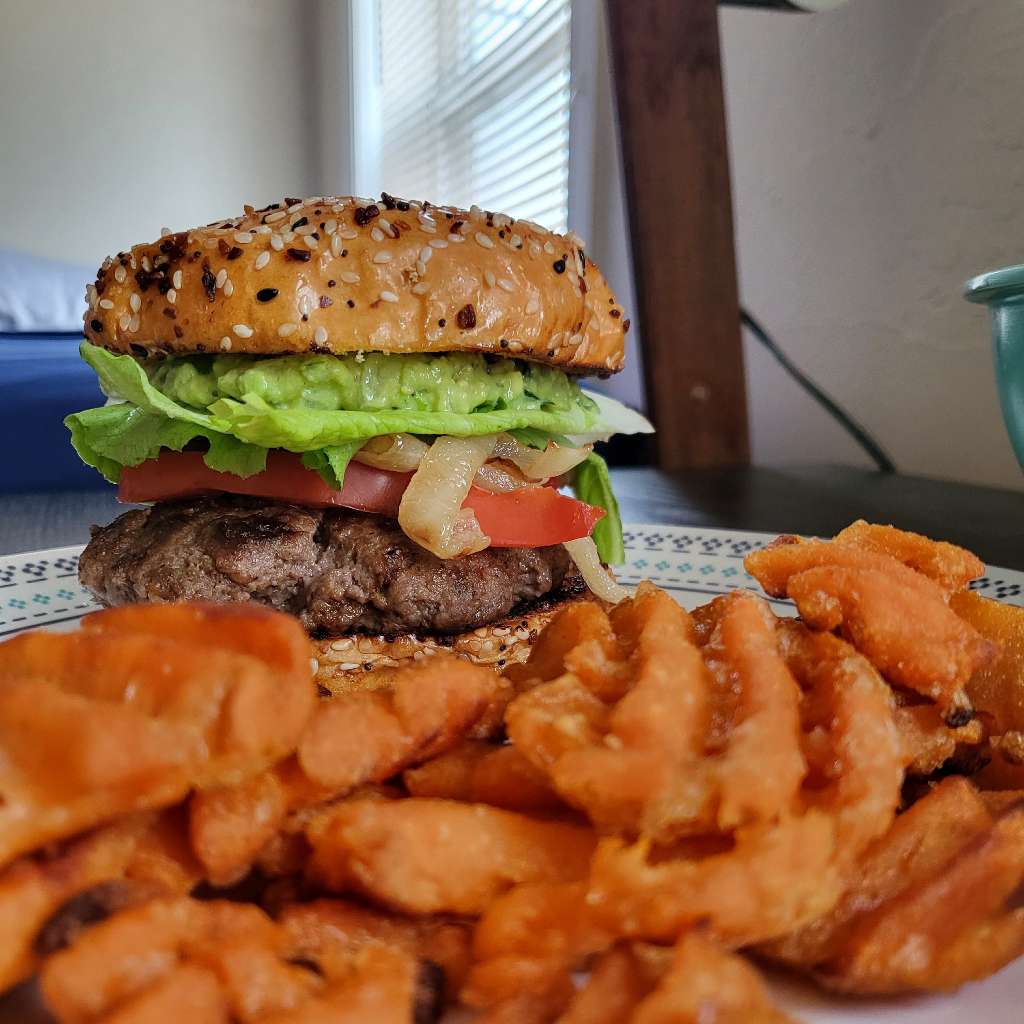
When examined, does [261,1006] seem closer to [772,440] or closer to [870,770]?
[870,770]

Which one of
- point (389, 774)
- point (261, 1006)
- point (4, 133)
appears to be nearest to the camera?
point (261, 1006)

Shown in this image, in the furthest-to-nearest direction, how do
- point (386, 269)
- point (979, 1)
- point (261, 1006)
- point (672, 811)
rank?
point (979, 1), point (386, 269), point (672, 811), point (261, 1006)

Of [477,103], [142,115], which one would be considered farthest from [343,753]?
[142,115]

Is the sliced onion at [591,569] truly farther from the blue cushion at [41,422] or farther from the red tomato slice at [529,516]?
the blue cushion at [41,422]

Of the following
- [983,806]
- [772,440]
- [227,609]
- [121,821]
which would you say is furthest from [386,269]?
[772,440]

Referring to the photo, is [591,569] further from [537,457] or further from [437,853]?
[437,853]

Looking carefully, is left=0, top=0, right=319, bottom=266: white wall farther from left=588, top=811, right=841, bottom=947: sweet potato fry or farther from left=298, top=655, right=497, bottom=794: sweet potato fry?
left=588, top=811, right=841, bottom=947: sweet potato fry

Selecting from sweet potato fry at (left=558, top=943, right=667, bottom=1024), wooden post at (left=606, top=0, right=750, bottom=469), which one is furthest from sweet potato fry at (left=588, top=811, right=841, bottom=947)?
wooden post at (left=606, top=0, right=750, bottom=469)
